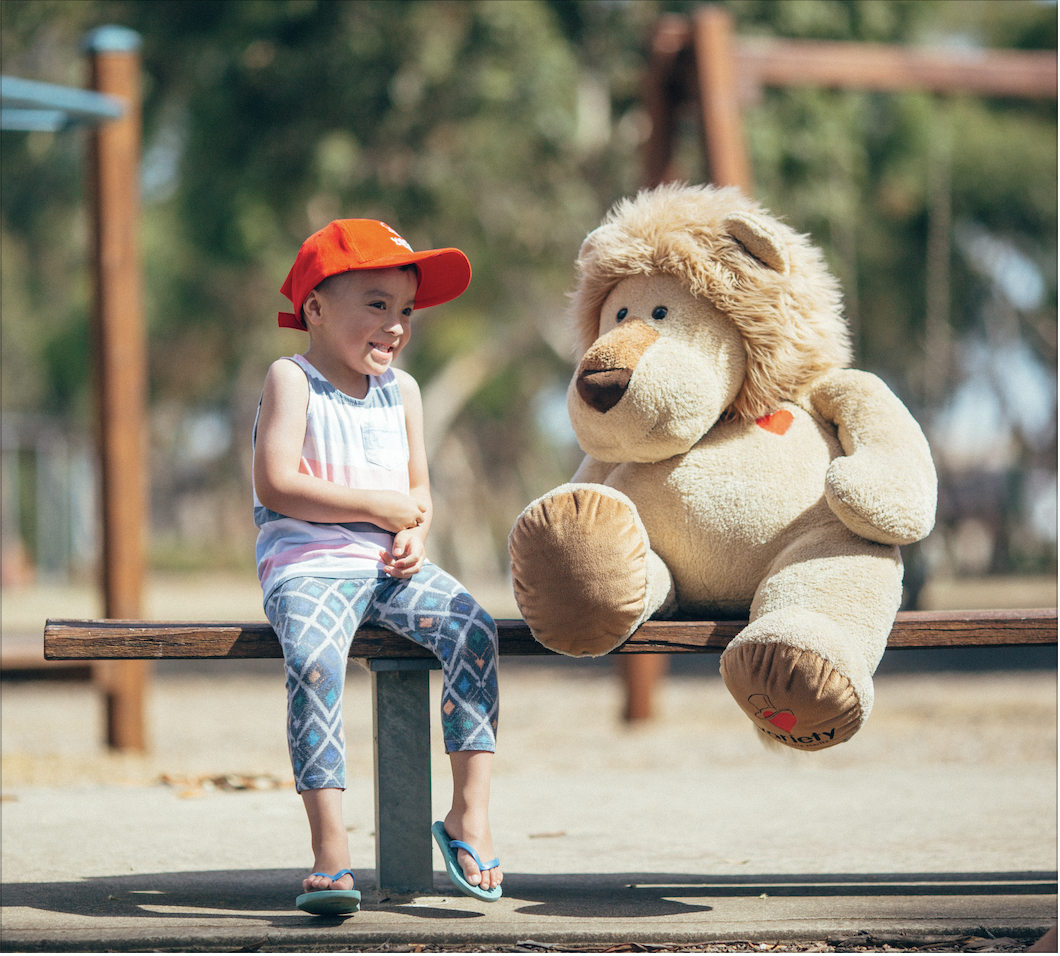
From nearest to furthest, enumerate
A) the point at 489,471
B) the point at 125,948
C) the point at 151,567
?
the point at 125,948
the point at 151,567
the point at 489,471

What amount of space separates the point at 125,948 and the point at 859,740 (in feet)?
14.5

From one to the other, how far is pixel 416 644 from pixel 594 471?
0.66m

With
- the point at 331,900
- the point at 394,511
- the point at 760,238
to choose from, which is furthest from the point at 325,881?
the point at 760,238

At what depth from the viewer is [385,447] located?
9.25ft

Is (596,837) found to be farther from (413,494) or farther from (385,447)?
(385,447)

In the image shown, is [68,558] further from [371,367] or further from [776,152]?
[371,367]

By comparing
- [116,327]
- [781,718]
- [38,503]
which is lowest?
[781,718]

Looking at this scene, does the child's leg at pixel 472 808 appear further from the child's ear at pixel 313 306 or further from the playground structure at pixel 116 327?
the playground structure at pixel 116 327

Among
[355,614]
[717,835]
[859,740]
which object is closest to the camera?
[355,614]

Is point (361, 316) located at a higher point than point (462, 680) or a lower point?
higher

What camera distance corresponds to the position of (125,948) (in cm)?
243

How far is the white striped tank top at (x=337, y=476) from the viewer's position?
8.77ft

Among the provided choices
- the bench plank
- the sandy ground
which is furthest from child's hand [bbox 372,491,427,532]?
the sandy ground

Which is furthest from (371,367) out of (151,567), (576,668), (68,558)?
(151,567)
